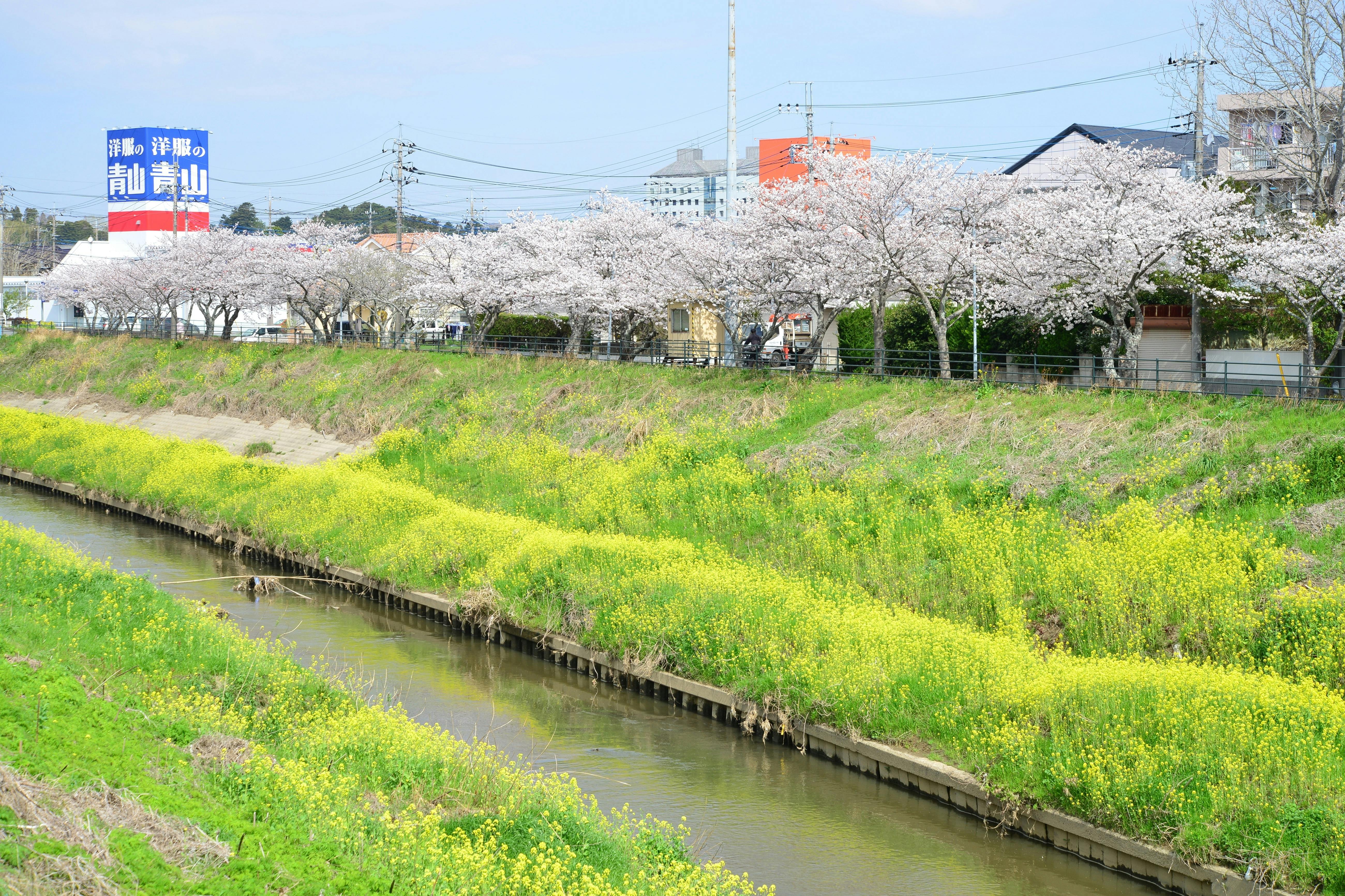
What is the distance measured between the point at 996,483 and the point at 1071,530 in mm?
2496

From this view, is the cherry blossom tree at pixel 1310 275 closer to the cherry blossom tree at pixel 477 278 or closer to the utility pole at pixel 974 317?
the utility pole at pixel 974 317

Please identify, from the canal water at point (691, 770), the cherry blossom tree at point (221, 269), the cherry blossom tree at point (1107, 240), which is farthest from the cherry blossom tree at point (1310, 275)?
the cherry blossom tree at point (221, 269)

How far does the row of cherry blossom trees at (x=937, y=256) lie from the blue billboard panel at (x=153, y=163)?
69051mm

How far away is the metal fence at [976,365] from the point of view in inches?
907

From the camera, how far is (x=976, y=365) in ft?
88.7

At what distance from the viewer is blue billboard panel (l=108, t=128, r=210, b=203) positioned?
334 ft

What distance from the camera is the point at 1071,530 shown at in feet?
61.0

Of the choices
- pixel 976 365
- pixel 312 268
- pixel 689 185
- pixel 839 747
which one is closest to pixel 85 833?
pixel 839 747

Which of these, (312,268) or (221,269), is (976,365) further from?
(221,269)

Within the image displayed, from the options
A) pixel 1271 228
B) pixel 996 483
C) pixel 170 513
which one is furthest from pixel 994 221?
pixel 170 513

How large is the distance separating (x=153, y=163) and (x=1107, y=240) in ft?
326

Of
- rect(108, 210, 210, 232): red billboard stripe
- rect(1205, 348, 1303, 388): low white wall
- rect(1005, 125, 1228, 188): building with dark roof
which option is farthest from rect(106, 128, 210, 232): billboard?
rect(1205, 348, 1303, 388): low white wall

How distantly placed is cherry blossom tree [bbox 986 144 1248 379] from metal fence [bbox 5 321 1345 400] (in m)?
1.03

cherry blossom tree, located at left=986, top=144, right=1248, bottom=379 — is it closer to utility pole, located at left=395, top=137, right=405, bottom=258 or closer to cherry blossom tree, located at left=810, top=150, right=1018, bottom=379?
cherry blossom tree, located at left=810, top=150, right=1018, bottom=379
